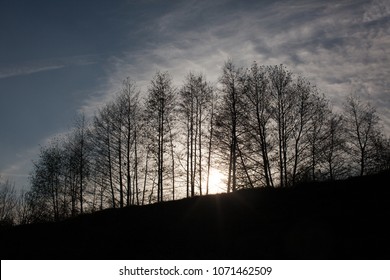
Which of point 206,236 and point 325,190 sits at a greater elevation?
point 325,190

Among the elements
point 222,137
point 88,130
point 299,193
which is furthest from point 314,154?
point 88,130

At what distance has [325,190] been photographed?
15023 mm

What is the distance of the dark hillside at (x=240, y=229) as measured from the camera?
1050 centimetres

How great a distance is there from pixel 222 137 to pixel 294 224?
18409 mm

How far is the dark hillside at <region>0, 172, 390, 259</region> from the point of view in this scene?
34.4 feet

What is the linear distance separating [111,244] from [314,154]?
2174 cm

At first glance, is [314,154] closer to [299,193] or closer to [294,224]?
[299,193]

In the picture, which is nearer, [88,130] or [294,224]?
[294,224]

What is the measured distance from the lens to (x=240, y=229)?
45.5 feet

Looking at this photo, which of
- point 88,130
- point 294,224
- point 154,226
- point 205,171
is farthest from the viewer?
point 88,130
